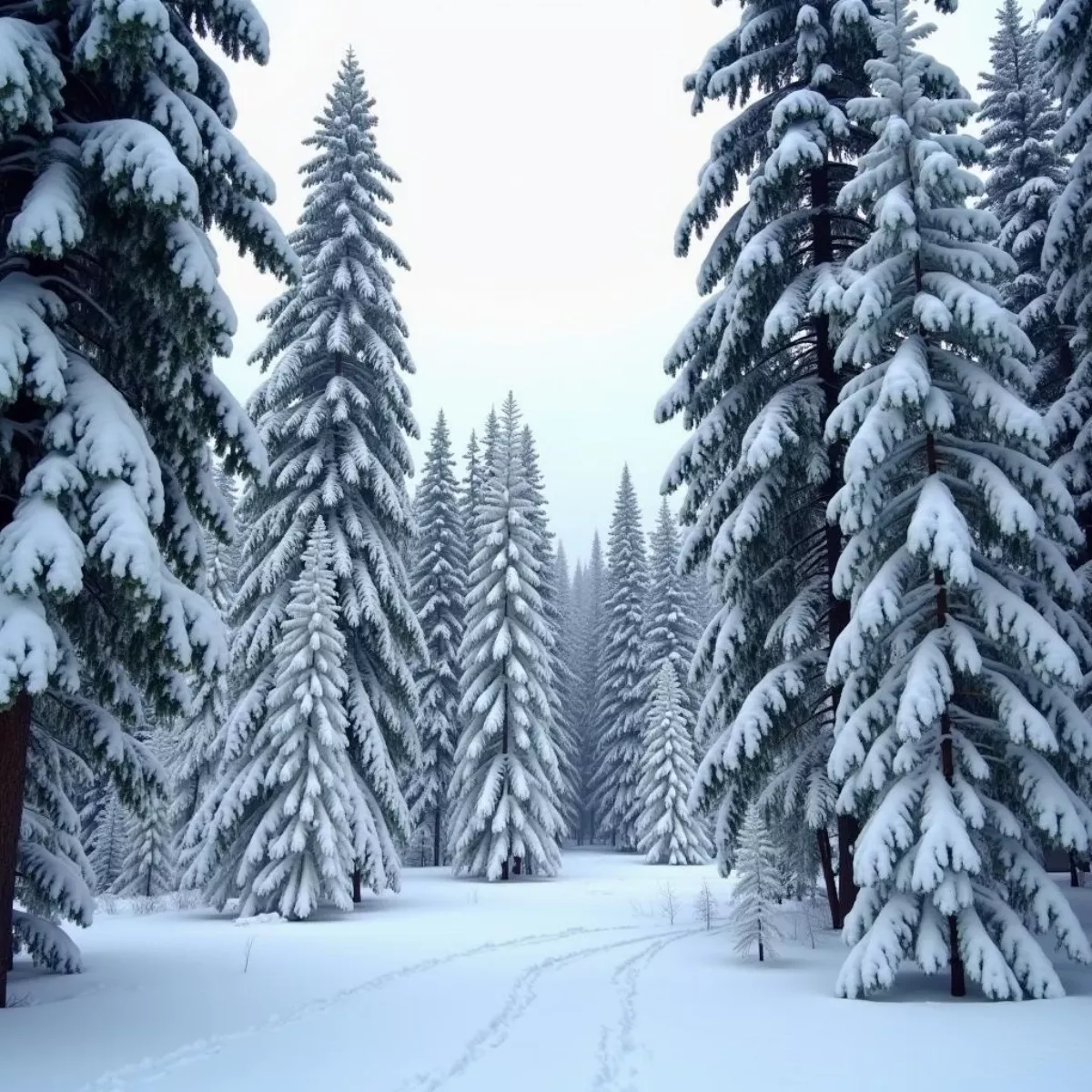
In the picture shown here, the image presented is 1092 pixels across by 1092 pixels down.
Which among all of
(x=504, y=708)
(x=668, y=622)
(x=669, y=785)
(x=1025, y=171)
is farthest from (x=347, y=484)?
(x=668, y=622)

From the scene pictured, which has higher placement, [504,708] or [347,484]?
[347,484]

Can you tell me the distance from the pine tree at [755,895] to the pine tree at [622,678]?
32000 millimetres

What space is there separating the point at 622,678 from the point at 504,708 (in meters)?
16.6

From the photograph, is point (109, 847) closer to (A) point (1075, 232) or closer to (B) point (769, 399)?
(B) point (769, 399)

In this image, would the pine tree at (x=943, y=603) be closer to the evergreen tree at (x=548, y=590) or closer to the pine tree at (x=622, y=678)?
the evergreen tree at (x=548, y=590)

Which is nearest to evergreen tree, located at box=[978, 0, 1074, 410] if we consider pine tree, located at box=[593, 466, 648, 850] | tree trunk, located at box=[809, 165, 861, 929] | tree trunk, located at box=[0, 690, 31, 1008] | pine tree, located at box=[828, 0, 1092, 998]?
tree trunk, located at box=[809, 165, 861, 929]

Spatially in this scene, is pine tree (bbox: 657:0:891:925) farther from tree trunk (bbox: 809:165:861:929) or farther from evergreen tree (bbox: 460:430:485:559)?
evergreen tree (bbox: 460:430:485:559)

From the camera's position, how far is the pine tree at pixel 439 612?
36.2 m

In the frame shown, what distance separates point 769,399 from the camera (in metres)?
14.0

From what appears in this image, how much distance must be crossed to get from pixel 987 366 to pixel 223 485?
39.9 m

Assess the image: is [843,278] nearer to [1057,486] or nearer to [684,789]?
[1057,486]

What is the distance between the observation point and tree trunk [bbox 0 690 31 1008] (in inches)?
311

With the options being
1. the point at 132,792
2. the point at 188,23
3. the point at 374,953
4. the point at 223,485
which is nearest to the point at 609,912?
the point at 374,953

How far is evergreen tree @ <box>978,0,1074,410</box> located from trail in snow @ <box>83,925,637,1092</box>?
15.7 m
